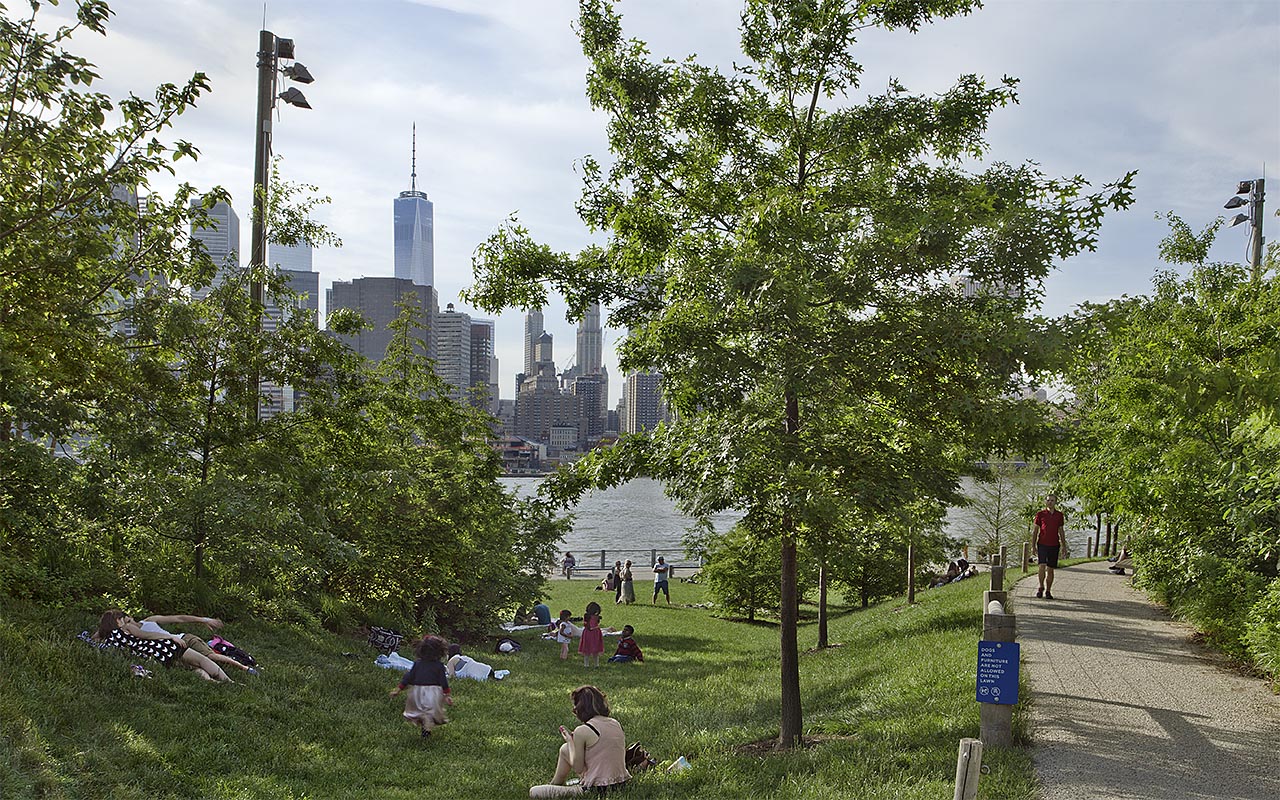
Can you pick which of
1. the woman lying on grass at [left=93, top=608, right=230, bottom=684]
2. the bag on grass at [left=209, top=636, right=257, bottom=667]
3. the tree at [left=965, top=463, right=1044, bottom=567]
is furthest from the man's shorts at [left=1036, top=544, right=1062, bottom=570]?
the tree at [left=965, top=463, right=1044, bottom=567]

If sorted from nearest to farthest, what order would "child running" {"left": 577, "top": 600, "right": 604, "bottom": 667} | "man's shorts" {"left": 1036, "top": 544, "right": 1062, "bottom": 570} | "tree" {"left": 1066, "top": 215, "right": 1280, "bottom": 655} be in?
"tree" {"left": 1066, "top": 215, "right": 1280, "bottom": 655}
"child running" {"left": 577, "top": 600, "right": 604, "bottom": 667}
"man's shorts" {"left": 1036, "top": 544, "right": 1062, "bottom": 570}

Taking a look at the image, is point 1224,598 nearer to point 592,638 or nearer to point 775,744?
point 775,744

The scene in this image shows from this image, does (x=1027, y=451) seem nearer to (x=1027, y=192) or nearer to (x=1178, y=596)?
(x=1027, y=192)

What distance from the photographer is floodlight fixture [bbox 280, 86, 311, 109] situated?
12.0 metres

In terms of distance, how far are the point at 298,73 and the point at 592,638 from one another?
972 centimetres

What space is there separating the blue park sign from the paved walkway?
55 cm

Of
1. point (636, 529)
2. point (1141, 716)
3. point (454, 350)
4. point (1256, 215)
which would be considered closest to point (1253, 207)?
point (1256, 215)

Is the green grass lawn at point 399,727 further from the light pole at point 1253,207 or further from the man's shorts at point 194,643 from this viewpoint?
the light pole at point 1253,207

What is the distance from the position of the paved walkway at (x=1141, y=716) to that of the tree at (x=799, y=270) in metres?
2.37

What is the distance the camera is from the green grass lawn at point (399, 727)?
20.7 feet

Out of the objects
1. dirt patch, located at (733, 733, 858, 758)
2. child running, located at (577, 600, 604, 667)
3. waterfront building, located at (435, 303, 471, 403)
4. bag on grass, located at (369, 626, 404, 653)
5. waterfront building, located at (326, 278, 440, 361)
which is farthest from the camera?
waterfront building, located at (435, 303, 471, 403)

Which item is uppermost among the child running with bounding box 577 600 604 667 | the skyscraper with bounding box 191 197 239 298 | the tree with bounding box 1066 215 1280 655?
the skyscraper with bounding box 191 197 239 298

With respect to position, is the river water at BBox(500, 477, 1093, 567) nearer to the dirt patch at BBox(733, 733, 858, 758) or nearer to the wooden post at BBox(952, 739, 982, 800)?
the dirt patch at BBox(733, 733, 858, 758)

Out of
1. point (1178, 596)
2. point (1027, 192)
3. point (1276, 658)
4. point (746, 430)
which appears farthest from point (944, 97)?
point (1178, 596)
